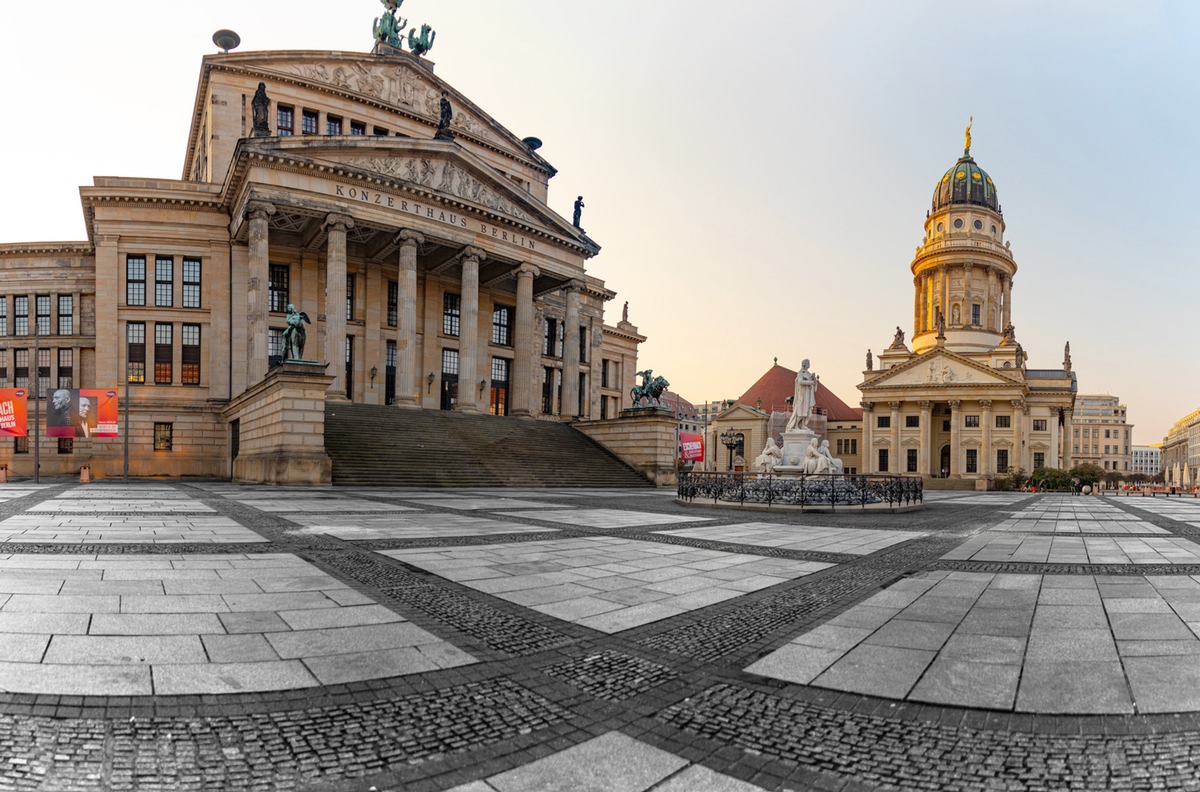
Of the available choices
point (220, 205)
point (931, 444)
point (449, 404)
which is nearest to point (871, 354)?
point (931, 444)

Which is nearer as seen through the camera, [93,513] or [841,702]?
[841,702]

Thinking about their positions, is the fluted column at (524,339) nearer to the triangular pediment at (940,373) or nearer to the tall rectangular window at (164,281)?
the tall rectangular window at (164,281)

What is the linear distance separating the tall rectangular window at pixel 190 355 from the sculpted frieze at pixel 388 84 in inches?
773

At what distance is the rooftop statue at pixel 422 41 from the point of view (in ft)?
184

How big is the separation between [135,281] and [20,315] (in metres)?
15.9

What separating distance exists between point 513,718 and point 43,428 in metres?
58.2

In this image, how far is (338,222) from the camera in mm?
38594

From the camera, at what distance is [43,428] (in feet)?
155

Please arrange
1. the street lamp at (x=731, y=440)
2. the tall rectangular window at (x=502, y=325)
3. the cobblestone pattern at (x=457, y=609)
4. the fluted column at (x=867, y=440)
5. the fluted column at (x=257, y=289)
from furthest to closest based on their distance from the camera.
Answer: the fluted column at (x=867, y=440) → the street lamp at (x=731, y=440) → the tall rectangular window at (x=502, y=325) → the fluted column at (x=257, y=289) → the cobblestone pattern at (x=457, y=609)

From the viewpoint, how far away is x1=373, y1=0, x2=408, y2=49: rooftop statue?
2141 inches

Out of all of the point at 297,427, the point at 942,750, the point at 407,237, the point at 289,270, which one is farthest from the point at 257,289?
the point at 942,750

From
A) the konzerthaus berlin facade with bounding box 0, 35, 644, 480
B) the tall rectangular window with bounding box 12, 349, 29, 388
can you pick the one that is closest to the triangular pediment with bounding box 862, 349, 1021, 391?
the konzerthaus berlin facade with bounding box 0, 35, 644, 480

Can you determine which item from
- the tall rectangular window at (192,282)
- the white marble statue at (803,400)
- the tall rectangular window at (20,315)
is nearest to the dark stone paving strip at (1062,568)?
the white marble statue at (803,400)

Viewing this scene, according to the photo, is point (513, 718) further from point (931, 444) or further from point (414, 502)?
point (931, 444)
